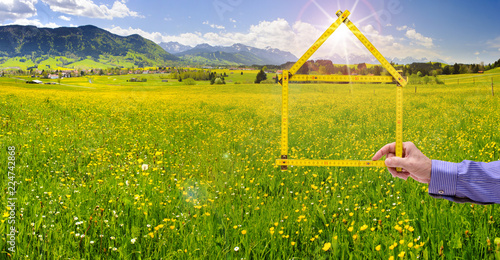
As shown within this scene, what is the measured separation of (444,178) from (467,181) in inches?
6.7

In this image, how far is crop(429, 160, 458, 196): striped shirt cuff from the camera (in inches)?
104

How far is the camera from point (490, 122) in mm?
12352

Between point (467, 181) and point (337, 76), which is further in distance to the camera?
point (337, 76)

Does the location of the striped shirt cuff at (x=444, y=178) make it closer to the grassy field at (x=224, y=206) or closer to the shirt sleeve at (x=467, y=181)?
the shirt sleeve at (x=467, y=181)

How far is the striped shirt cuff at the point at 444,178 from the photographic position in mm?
2648

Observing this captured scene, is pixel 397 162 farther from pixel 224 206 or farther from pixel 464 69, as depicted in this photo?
pixel 464 69

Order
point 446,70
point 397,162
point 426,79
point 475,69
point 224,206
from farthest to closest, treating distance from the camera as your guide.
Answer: point 475,69 → point 446,70 → point 426,79 → point 224,206 → point 397,162

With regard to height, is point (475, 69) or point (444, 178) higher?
point (475, 69)

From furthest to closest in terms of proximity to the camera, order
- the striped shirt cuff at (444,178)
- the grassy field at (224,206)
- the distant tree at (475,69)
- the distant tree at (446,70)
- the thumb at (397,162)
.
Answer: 1. the distant tree at (475,69)
2. the distant tree at (446,70)
3. the grassy field at (224,206)
4. the thumb at (397,162)
5. the striped shirt cuff at (444,178)

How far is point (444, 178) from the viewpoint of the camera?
2.67 metres

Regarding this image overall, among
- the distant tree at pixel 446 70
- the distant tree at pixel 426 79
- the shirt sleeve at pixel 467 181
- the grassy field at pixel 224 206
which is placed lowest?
the grassy field at pixel 224 206

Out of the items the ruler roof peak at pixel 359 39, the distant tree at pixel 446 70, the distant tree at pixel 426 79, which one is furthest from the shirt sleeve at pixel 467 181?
the distant tree at pixel 446 70

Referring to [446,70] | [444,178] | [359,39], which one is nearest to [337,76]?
[359,39]

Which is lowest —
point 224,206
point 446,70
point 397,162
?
point 224,206
